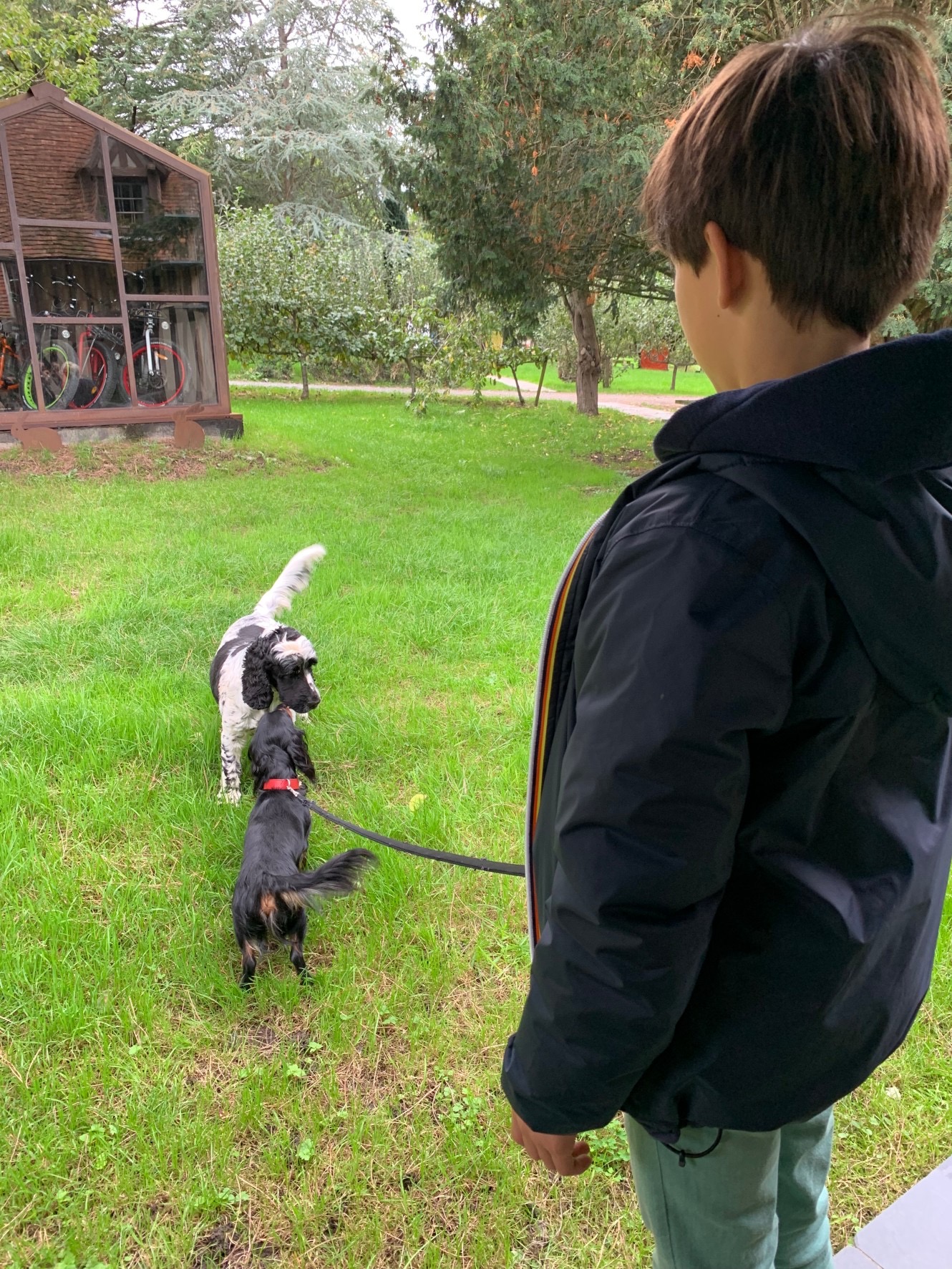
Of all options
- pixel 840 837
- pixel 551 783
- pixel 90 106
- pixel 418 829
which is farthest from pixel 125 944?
pixel 90 106

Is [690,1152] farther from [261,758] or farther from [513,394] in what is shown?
[513,394]

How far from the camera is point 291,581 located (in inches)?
194

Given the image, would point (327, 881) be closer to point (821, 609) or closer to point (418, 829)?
point (418, 829)

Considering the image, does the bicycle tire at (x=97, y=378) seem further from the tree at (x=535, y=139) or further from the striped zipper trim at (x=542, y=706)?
the striped zipper trim at (x=542, y=706)

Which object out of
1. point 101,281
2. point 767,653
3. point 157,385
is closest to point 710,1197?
point 767,653

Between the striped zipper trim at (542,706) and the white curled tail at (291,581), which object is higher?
the striped zipper trim at (542,706)

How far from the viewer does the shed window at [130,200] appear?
455 inches

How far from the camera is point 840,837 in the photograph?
100 cm

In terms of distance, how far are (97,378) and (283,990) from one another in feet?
37.3

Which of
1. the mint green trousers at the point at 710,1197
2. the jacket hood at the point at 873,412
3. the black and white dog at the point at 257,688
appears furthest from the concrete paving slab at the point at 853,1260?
the black and white dog at the point at 257,688

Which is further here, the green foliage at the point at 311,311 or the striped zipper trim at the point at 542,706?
the green foliage at the point at 311,311

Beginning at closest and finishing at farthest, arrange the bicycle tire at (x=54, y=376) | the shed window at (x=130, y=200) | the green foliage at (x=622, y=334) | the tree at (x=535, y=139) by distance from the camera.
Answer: the tree at (x=535, y=139)
the bicycle tire at (x=54, y=376)
the shed window at (x=130, y=200)
the green foliage at (x=622, y=334)

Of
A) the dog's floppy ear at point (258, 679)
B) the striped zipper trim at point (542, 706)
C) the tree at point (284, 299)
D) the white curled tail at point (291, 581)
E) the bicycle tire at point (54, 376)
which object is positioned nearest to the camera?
the striped zipper trim at point (542, 706)

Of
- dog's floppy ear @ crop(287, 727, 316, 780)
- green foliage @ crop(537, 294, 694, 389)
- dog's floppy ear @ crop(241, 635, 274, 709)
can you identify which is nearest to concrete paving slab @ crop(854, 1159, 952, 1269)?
dog's floppy ear @ crop(287, 727, 316, 780)
